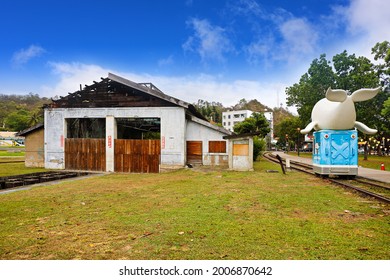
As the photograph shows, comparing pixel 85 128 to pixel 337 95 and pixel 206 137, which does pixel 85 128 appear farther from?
pixel 337 95

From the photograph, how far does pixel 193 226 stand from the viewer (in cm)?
530

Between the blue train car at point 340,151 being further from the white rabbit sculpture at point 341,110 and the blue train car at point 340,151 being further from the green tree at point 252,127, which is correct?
the green tree at point 252,127

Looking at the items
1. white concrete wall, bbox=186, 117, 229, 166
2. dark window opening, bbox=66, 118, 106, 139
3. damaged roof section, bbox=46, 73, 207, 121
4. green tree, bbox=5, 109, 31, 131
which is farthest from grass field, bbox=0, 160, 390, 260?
green tree, bbox=5, 109, 31, 131

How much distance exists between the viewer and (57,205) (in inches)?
293

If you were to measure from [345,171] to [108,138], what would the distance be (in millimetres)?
15004

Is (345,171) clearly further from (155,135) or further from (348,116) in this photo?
(155,135)

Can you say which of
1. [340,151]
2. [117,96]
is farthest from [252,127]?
[340,151]

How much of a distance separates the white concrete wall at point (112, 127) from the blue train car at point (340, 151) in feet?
28.8

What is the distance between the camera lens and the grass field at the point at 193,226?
405 cm

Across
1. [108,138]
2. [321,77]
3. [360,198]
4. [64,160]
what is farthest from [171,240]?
[321,77]

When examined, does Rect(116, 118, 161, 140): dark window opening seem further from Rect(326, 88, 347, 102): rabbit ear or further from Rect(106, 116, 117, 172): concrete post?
Rect(326, 88, 347, 102): rabbit ear

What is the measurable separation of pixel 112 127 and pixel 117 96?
227 cm

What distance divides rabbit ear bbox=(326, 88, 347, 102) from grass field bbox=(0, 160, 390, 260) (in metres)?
4.91

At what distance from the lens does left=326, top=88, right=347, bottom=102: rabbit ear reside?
11.5 m
